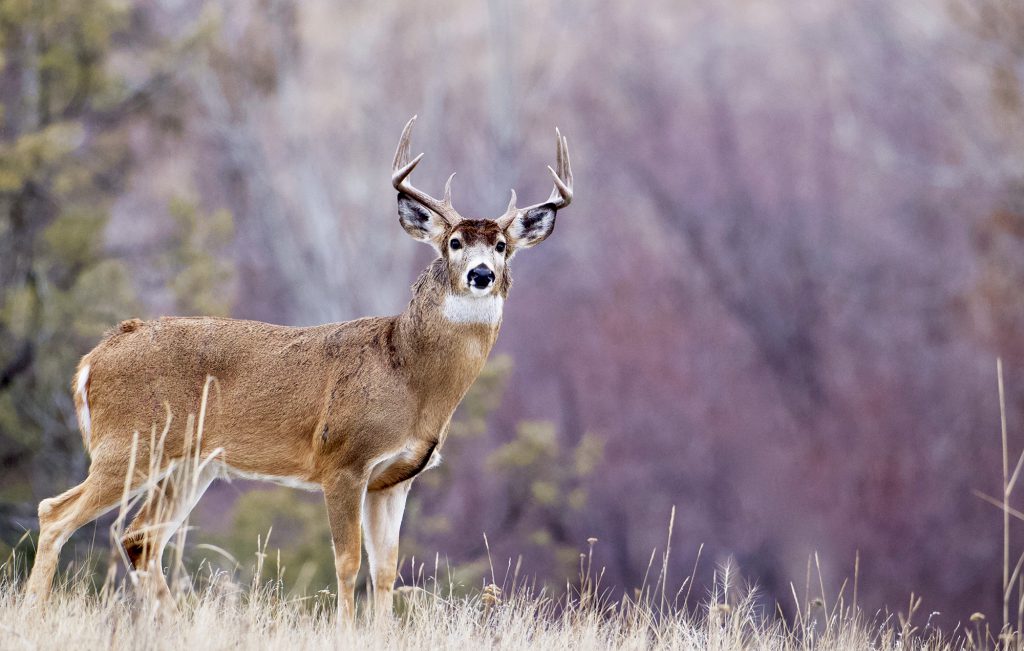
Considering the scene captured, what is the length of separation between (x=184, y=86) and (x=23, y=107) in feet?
16.5

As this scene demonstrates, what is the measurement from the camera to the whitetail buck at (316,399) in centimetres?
751

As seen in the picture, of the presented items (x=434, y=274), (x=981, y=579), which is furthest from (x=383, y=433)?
(x=981, y=579)

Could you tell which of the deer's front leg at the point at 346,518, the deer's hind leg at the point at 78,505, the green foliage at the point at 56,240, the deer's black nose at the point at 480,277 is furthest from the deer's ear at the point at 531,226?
the green foliage at the point at 56,240

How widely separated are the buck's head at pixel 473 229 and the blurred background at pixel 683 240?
1240 centimetres

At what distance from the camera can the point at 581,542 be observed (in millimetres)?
25078

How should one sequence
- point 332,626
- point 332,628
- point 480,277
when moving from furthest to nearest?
point 480,277, point 332,626, point 332,628

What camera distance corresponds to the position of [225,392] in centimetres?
776

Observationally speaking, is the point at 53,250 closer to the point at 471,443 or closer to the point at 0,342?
the point at 0,342

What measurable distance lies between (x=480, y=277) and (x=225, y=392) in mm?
1433

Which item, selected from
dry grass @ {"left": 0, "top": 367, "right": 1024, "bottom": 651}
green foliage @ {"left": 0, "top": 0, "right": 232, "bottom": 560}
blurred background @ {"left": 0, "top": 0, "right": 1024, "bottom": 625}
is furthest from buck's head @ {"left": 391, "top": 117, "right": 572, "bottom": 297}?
blurred background @ {"left": 0, "top": 0, "right": 1024, "bottom": 625}

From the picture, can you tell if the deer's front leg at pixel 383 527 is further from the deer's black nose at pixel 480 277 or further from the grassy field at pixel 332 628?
the deer's black nose at pixel 480 277

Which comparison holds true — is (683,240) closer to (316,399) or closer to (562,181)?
(562,181)

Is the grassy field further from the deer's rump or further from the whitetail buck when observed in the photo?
the deer's rump

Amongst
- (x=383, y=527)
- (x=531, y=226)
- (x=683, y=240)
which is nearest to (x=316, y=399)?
(x=383, y=527)
